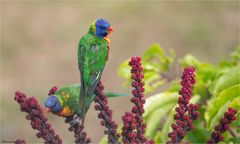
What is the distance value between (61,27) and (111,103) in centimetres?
362

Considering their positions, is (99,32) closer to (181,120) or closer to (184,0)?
(181,120)

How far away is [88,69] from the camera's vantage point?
253cm

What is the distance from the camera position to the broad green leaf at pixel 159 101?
330 cm

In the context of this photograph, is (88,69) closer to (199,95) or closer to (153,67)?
(199,95)

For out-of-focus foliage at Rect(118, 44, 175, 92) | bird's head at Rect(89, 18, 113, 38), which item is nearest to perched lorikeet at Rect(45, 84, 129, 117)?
bird's head at Rect(89, 18, 113, 38)

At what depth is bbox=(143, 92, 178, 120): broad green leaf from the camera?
10.8 ft

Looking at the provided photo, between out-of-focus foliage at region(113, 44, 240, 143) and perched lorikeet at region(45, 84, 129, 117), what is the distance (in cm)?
75

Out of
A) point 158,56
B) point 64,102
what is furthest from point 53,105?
point 158,56

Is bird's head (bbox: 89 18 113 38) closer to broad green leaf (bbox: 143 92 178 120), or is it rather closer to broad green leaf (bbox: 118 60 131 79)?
broad green leaf (bbox: 143 92 178 120)

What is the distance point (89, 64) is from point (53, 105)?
0.33m

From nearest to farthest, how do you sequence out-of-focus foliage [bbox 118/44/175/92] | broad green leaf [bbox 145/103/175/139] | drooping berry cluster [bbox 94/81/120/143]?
1. drooping berry cluster [bbox 94/81/120/143]
2. broad green leaf [bbox 145/103/175/139]
3. out-of-focus foliage [bbox 118/44/175/92]

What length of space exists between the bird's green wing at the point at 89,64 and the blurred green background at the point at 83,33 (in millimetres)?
8627

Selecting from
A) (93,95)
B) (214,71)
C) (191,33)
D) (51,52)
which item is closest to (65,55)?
(51,52)

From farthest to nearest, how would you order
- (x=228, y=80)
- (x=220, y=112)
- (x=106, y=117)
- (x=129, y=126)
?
(x=228, y=80)
(x=220, y=112)
(x=106, y=117)
(x=129, y=126)
